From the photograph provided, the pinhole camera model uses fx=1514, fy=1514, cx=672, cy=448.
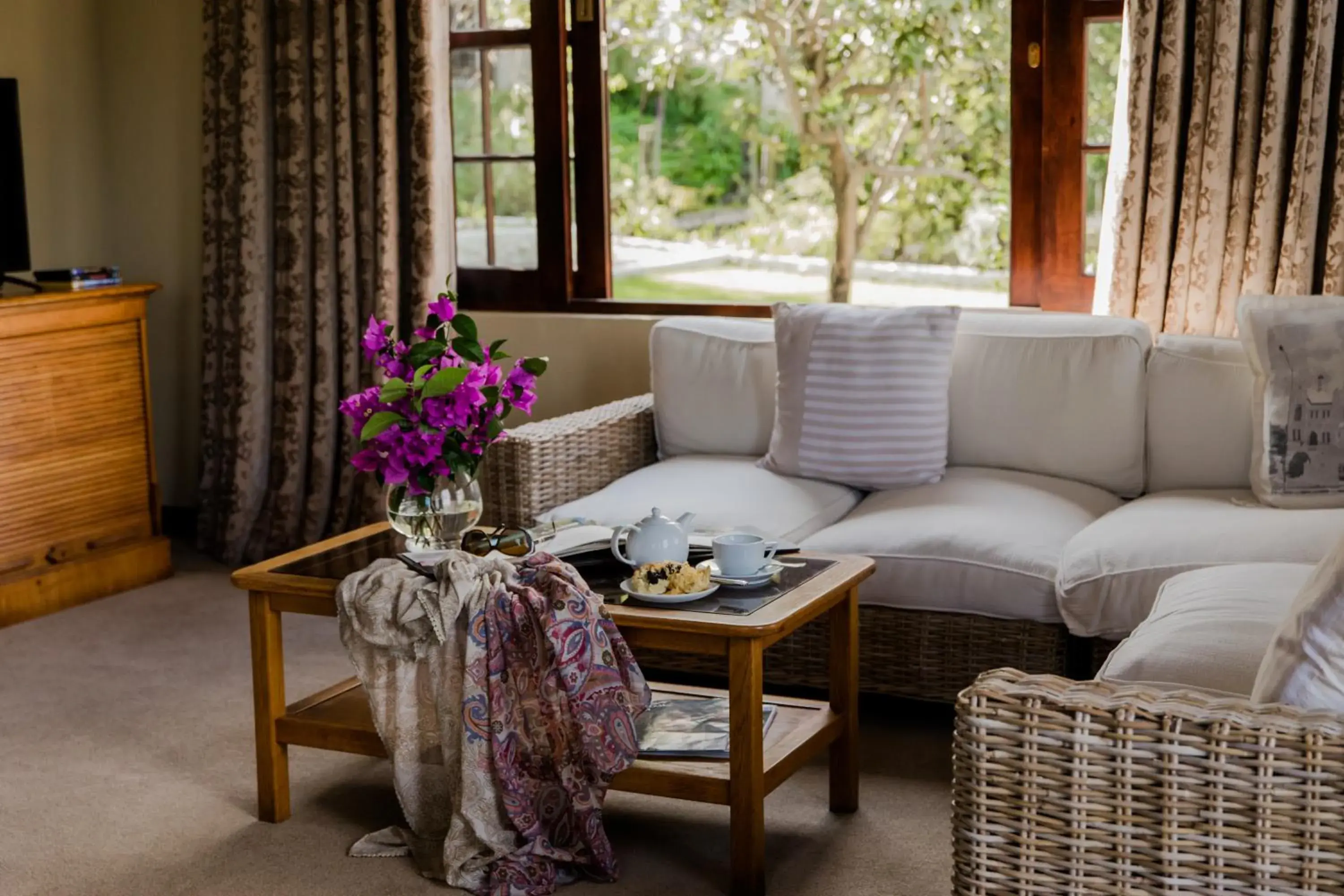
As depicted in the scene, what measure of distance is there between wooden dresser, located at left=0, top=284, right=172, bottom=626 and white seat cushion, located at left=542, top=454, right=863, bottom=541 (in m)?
1.62

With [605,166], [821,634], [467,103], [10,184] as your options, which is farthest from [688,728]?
→ [10,184]

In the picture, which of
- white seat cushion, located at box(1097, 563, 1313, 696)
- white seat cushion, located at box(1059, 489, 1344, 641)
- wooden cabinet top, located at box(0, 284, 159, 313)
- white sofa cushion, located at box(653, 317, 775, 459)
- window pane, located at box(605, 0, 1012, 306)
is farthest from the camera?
window pane, located at box(605, 0, 1012, 306)

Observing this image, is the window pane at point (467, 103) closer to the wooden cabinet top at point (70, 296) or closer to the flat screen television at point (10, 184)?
the wooden cabinet top at point (70, 296)

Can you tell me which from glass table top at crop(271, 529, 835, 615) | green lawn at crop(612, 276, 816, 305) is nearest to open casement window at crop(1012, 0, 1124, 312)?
glass table top at crop(271, 529, 835, 615)

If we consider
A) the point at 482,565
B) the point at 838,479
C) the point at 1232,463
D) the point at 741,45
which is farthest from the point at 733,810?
the point at 741,45

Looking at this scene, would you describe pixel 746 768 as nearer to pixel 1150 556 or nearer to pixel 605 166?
pixel 1150 556

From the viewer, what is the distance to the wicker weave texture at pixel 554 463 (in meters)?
3.47

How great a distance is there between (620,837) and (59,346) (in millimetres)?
2428

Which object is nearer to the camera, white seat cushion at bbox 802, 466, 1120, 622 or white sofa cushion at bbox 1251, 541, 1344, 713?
white sofa cushion at bbox 1251, 541, 1344, 713

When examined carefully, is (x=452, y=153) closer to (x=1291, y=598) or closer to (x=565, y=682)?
(x=565, y=682)

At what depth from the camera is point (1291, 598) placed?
241 cm

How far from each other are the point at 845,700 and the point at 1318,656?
1.33m

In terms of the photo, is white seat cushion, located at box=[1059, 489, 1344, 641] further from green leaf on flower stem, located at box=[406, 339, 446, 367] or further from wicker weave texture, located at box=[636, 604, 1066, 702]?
green leaf on flower stem, located at box=[406, 339, 446, 367]

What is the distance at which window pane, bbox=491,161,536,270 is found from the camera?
181 inches
